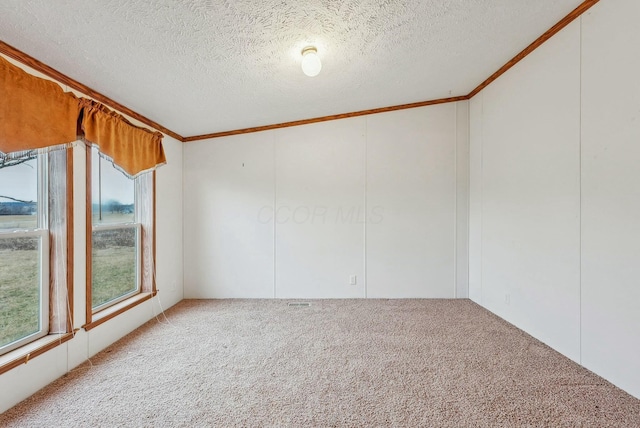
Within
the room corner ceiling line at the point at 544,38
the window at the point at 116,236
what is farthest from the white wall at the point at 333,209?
the window at the point at 116,236

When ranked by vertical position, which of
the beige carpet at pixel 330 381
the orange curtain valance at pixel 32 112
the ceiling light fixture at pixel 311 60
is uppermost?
the ceiling light fixture at pixel 311 60

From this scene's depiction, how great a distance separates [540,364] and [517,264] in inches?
37.8

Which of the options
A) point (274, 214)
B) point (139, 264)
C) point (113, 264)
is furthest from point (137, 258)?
point (274, 214)

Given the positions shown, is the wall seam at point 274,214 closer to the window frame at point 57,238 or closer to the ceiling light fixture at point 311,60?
the ceiling light fixture at point 311,60

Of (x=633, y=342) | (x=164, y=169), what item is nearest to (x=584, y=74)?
(x=633, y=342)

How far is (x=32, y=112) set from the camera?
1.69 metres

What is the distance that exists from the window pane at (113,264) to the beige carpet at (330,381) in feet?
1.62

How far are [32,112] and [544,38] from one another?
3972mm

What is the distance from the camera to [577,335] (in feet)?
6.61

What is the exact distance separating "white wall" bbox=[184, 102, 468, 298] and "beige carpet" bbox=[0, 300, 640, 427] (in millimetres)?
852

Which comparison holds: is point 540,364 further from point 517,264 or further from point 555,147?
point 555,147

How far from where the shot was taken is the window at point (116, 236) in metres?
2.38

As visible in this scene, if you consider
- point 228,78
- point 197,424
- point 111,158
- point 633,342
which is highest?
point 228,78

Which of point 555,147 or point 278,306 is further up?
point 555,147
